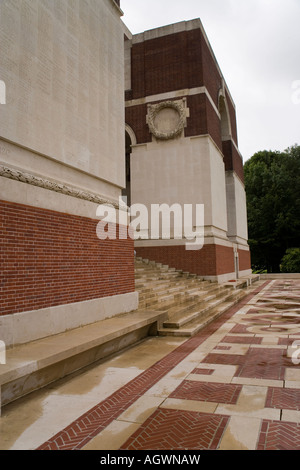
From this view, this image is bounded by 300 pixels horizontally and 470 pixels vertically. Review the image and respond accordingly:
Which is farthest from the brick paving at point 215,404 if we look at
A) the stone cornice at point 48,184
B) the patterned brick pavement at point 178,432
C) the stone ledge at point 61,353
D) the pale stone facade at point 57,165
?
the stone cornice at point 48,184

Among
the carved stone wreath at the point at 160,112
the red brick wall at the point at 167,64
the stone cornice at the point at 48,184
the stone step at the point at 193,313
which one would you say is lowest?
the stone step at the point at 193,313

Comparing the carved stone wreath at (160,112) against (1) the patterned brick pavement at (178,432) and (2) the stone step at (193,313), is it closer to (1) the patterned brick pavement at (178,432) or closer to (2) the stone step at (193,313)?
(2) the stone step at (193,313)

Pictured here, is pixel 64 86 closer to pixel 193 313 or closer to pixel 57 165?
pixel 57 165

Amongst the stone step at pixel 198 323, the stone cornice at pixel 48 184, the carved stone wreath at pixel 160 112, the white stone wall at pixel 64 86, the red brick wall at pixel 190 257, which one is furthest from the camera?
the carved stone wreath at pixel 160 112

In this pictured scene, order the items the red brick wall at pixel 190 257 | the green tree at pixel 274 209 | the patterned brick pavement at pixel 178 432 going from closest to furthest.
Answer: the patterned brick pavement at pixel 178 432
the red brick wall at pixel 190 257
the green tree at pixel 274 209

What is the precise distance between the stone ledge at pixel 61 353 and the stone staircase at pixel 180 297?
1.46 meters

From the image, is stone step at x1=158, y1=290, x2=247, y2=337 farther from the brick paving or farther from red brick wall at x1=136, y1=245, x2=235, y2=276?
red brick wall at x1=136, y1=245, x2=235, y2=276

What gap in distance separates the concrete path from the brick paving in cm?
1

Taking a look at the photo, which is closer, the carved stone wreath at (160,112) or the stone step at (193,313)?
the stone step at (193,313)

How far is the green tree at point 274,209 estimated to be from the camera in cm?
3706

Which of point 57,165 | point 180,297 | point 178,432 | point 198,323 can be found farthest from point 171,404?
point 180,297

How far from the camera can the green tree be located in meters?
37.1

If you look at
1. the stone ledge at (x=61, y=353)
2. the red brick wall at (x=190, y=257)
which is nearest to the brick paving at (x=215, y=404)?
the stone ledge at (x=61, y=353)

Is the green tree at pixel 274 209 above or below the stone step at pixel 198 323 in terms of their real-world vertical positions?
above
